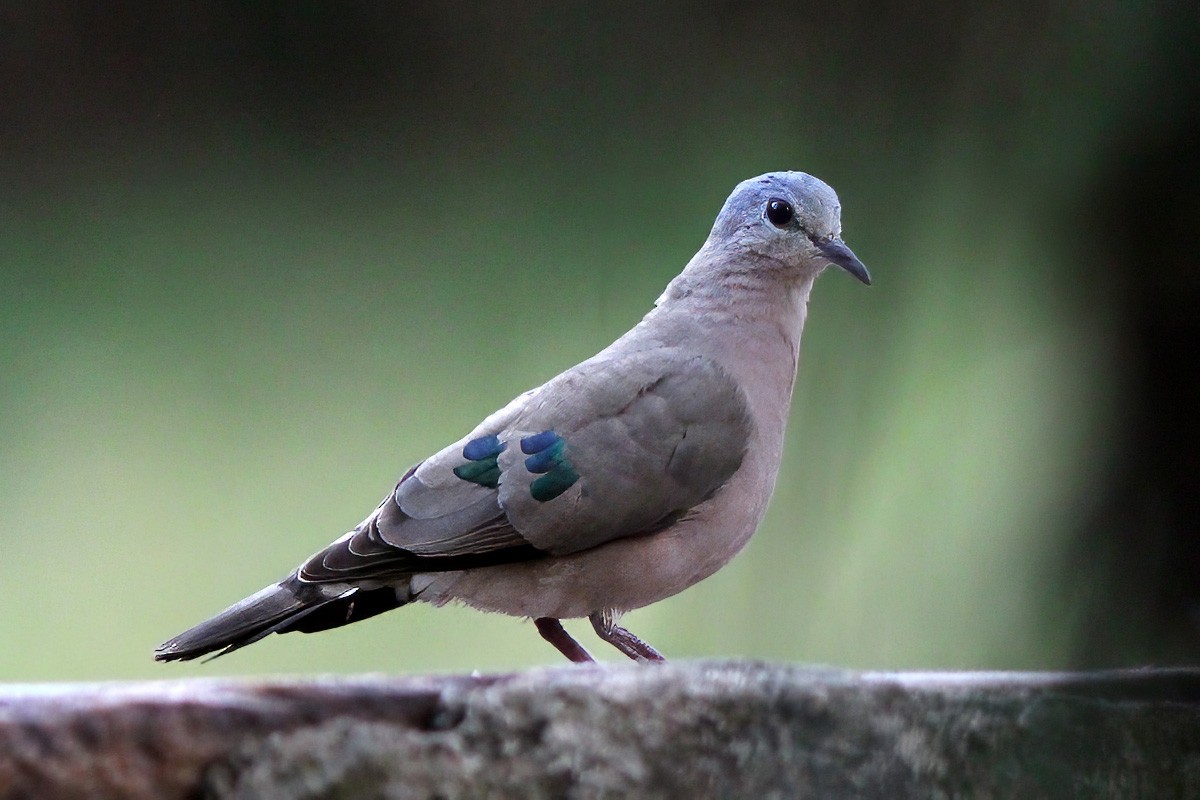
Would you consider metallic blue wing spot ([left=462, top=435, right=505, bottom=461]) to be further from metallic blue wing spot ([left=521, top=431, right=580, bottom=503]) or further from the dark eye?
the dark eye

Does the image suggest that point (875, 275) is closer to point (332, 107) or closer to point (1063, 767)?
point (332, 107)

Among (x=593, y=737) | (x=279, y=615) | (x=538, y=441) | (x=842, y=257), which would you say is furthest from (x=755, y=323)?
(x=593, y=737)

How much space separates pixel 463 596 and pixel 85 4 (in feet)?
5.19

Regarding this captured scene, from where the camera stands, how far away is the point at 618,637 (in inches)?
54.8

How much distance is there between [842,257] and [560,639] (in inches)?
24.2

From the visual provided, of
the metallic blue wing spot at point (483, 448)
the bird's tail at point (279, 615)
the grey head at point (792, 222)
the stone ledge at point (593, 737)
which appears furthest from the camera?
the grey head at point (792, 222)

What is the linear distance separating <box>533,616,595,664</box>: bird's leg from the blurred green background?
470 millimetres

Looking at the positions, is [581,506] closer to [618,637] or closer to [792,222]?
[618,637]

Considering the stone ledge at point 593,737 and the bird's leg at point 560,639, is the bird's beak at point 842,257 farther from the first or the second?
the stone ledge at point 593,737

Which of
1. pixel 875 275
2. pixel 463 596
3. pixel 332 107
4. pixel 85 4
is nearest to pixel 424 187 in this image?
pixel 332 107

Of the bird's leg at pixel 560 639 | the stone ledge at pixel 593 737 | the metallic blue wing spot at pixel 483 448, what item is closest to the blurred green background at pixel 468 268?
the bird's leg at pixel 560 639

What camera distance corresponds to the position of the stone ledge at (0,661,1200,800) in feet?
2.25

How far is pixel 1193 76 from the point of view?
1.06 metres

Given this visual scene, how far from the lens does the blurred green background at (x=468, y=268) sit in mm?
1996
